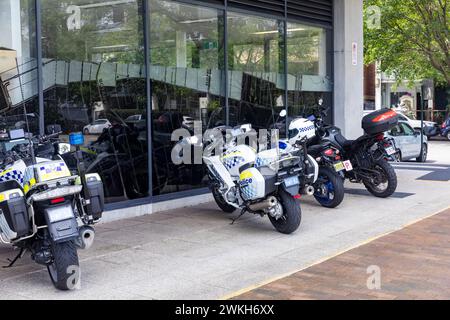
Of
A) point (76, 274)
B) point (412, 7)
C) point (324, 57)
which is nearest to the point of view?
point (76, 274)

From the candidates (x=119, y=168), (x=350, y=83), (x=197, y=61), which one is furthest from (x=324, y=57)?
(x=119, y=168)

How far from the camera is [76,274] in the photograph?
5.25m

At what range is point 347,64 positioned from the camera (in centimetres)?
1327

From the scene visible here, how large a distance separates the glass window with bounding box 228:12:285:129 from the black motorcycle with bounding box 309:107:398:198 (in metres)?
1.70

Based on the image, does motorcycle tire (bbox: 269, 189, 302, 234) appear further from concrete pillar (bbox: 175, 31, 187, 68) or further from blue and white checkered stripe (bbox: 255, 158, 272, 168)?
concrete pillar (bbox: 175, 31, 187, 68)

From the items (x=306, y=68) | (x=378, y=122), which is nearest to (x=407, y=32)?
(x=306, y=68)

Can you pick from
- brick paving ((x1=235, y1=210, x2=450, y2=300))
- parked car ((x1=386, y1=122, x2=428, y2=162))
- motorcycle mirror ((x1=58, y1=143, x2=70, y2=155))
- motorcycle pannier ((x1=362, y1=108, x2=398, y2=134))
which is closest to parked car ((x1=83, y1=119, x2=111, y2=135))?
motorcycle mirror ((x1=58, y1=143, x2=70, y2=155))

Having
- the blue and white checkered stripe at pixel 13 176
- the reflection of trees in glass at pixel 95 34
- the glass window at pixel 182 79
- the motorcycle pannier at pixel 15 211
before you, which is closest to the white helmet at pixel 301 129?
the glass window at pixel 182 79

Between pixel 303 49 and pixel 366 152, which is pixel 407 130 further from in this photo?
pixel 366 152

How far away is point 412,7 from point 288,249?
A: 15.2m

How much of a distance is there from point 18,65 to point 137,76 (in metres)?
1.88

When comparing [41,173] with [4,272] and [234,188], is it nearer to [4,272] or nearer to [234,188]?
[4,272]

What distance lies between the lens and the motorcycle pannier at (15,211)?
5113mm

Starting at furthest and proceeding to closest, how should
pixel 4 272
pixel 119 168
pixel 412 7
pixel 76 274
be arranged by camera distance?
pixel 412 7, pixel 119 168, pixel 4 272, pixel 76 274
